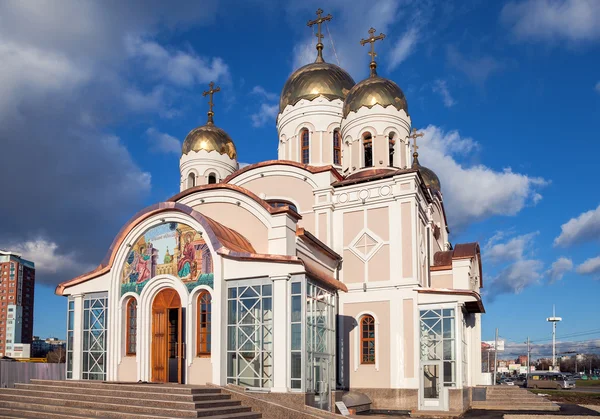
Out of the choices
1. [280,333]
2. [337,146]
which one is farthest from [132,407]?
[337,146]

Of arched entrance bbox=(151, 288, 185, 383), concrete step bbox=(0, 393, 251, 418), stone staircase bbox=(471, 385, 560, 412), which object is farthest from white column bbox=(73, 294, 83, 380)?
stone staircase bbox=(471, 385, 560, 412)

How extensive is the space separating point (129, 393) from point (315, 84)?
47.9ft

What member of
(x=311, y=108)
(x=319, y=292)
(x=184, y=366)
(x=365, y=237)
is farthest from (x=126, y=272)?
(x=311, y=108)

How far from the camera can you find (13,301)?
8312cm

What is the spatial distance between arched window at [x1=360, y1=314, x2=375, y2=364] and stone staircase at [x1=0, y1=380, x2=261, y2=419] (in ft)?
19.6

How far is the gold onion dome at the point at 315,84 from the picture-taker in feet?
79.1

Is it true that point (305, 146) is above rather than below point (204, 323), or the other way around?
above

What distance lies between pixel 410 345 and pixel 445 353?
1022mm

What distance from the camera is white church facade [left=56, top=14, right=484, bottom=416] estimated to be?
1458cm

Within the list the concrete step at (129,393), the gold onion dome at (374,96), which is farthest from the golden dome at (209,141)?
the concrete step at (129,393)

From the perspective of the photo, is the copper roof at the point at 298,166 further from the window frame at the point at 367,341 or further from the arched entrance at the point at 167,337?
the arched entrance at the point at 167,337

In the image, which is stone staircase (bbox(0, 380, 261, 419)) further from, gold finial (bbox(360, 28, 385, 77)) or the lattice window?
gold finial (bbox(360, 28, 385, 77))

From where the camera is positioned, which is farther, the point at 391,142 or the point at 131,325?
the point at 391,142

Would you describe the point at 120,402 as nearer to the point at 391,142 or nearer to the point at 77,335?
the point at 77,335
